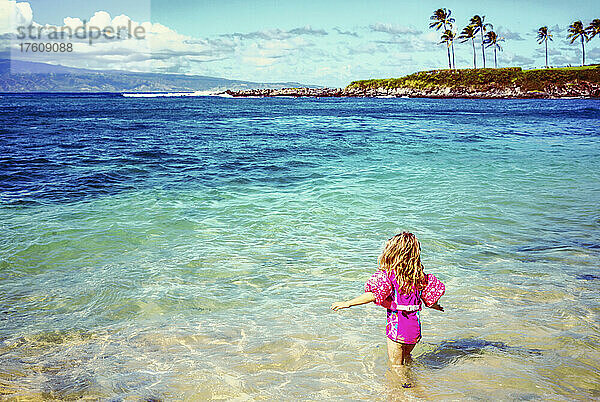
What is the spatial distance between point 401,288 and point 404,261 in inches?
11.7

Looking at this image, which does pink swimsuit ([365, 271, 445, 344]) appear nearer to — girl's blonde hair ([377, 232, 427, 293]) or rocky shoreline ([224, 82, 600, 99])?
girl's blonde hair ([377, 232, 427, 293])

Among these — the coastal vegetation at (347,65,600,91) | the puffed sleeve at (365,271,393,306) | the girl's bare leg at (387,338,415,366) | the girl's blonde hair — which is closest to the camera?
the girl's blonde hair

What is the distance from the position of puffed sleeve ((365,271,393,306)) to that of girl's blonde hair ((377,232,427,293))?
80mm

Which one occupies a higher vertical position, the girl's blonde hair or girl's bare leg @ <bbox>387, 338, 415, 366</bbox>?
the girl's blonde hair

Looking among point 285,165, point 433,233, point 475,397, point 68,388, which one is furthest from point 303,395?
point 285,165

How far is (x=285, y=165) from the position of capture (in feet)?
65.4

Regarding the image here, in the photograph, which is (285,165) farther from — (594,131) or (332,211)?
(594,131)

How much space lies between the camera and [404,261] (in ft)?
14.2

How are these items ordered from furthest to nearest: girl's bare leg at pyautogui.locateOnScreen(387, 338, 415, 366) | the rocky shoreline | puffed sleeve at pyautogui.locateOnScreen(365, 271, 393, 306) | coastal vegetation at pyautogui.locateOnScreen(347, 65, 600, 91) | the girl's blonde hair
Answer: coastal vegetation at pyautogui.locateOnScreen(347, 65, 600, 91), the rocky shoreline, girl's bare leg at pyautogui.locateOnScreen(387, 338, 415, 366), puffed sleeve at pyautogui.locateOnScreen(365, 271, 393, 306), the girl's blonde hair

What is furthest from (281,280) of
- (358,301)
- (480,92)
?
(480,92)

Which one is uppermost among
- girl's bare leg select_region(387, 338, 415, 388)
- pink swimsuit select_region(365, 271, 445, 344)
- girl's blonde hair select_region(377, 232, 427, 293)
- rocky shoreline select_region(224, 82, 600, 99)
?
rocky shoreline select_region(224, 82, 600, 99)

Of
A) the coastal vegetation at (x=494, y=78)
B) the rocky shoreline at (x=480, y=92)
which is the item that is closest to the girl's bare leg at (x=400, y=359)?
the rocky shoreline at (x=480, y=92)

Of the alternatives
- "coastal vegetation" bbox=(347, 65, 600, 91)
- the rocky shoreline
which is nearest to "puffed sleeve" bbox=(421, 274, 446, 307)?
the rocky shoreline

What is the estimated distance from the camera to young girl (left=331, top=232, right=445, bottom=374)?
4312mm
